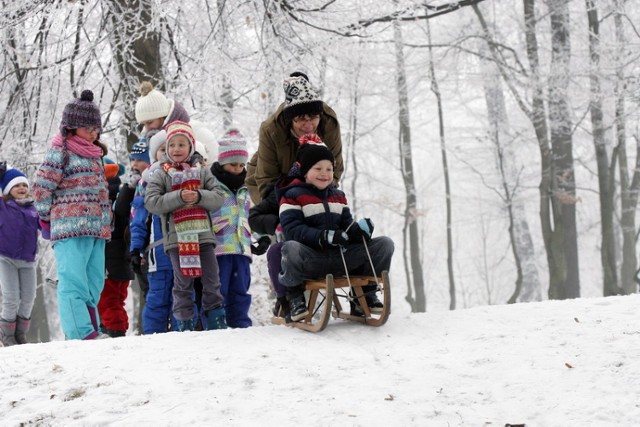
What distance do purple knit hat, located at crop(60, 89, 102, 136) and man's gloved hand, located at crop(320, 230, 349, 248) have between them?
2.24 m

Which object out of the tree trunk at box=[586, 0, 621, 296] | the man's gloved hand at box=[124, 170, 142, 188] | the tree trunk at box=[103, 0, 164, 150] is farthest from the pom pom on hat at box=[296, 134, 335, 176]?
the tree trunk at box=[586, 0, 621, 296]

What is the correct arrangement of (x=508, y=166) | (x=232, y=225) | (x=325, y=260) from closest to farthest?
(x=325, y=260), (x=232, y=225), (x=508, y=166)

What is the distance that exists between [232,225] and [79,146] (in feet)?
4.48

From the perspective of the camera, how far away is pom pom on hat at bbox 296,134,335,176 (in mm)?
4414

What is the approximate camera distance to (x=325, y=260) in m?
4.32

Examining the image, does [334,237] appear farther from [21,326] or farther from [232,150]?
[21,326]

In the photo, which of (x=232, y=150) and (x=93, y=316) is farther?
(x=232, y=150)

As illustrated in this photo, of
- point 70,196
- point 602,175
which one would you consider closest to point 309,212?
point 70,196

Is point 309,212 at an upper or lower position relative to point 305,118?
lower

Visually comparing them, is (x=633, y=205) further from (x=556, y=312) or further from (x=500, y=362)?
(x=500, y=362)

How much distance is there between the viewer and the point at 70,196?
502cm

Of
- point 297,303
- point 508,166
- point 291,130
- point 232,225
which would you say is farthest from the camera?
point 508,166

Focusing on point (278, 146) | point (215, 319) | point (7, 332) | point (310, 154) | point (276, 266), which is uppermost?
point (278, 146)

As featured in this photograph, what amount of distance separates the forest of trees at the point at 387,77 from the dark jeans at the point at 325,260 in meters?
3.17
